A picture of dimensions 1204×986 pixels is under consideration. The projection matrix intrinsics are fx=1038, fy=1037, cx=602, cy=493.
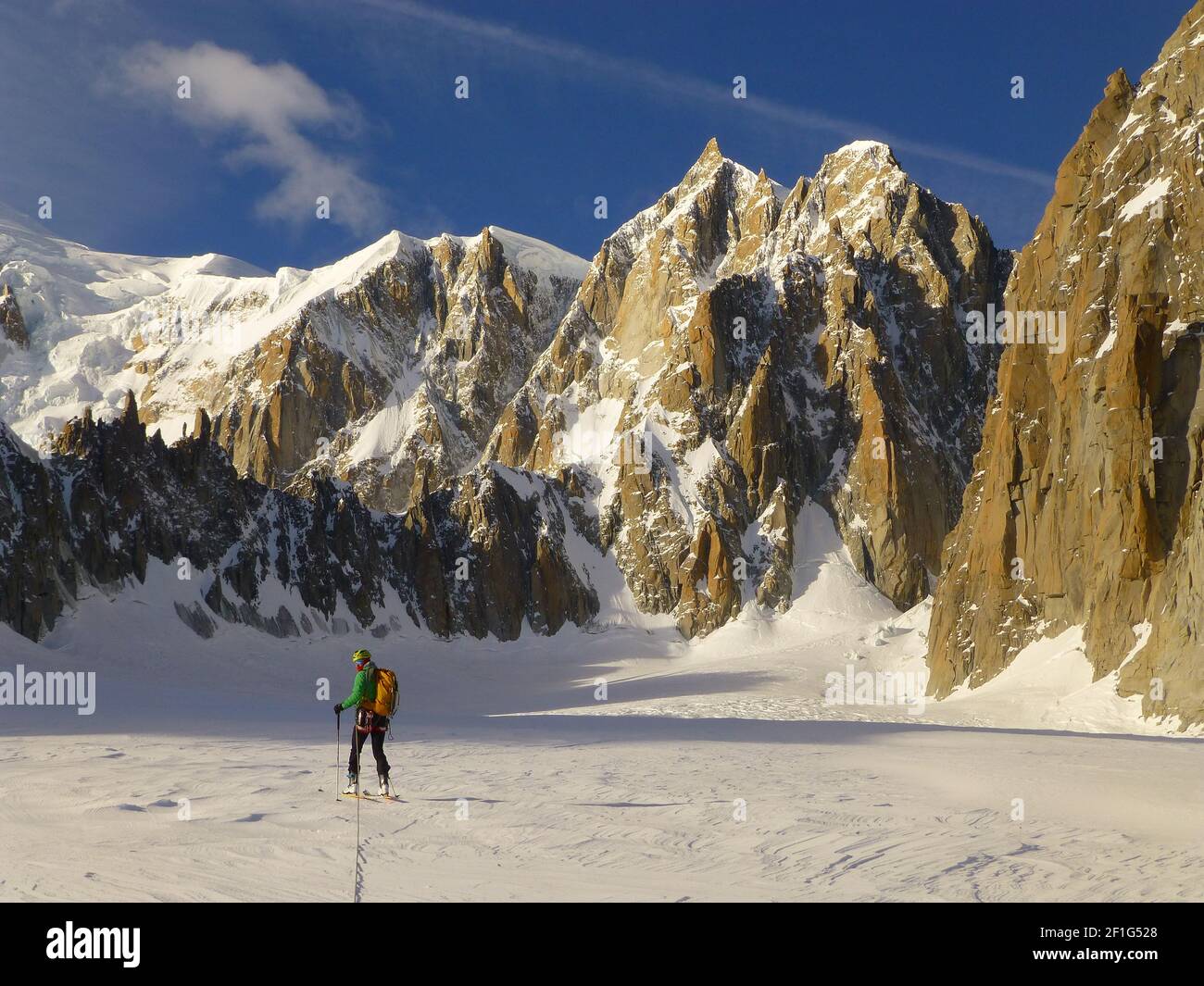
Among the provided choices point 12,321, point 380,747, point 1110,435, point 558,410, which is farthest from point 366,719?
point 12,321

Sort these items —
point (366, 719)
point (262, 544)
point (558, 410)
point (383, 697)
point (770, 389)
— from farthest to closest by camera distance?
point (558, 410) → point (770, 389) → point (262, 544) → point (383, 697) → point (366, 719)

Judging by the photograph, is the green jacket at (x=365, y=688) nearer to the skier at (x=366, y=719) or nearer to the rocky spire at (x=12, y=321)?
the skier at (x=366, y=719)

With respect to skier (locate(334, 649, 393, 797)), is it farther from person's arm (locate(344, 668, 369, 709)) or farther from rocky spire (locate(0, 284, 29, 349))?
rocky spire (locate(0, 284, 29, 349))

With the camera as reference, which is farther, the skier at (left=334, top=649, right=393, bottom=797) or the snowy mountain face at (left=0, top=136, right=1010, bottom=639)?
the snowy mountain face at (left=0, top=136, right=1010, bottom=639)

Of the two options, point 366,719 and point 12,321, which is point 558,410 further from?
point 366,719

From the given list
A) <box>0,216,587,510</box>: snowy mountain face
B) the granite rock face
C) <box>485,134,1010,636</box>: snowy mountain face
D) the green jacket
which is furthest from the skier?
<box>0,216,587,510</box>: snowy mountain face
